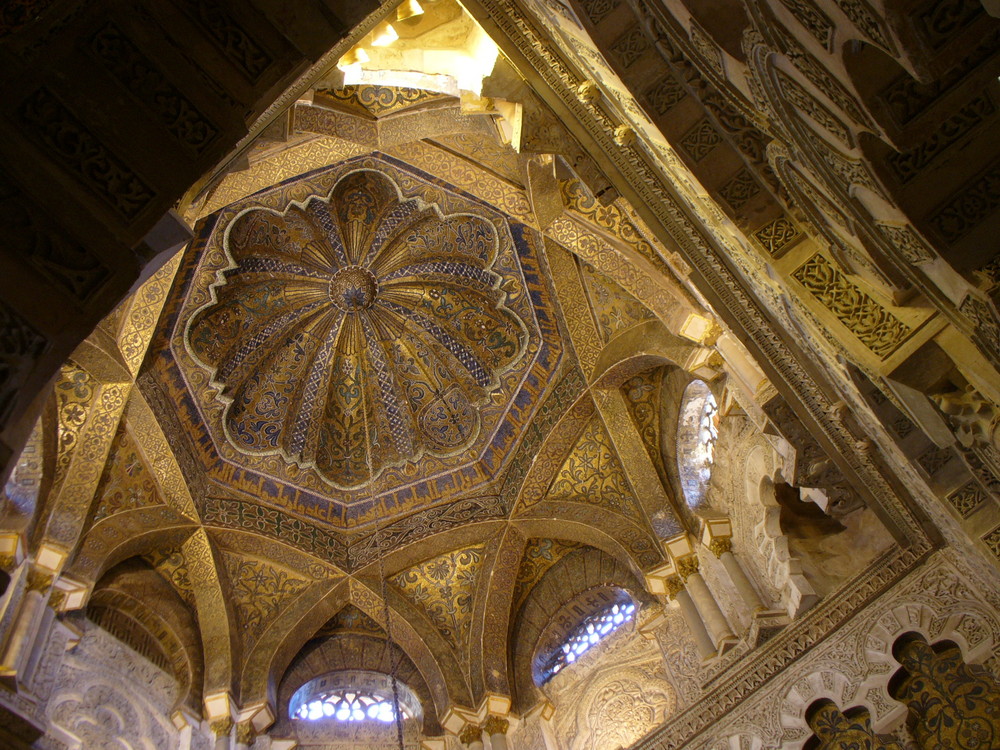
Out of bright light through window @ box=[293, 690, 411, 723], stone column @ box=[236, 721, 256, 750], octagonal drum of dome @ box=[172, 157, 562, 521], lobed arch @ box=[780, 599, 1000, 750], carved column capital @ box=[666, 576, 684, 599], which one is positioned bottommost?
lobed arch @ box=[780, 599, 1000, 750]

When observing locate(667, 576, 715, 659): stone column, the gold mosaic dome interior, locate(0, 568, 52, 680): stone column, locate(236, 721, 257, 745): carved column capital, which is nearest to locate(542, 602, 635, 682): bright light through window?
the gold mosaic dome interior

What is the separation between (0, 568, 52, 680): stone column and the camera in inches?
266

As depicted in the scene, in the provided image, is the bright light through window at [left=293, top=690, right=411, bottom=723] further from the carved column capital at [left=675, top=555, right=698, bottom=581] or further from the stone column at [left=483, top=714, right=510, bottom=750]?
the carved column capital at [left=675, top=555, right=698, bottom=581]

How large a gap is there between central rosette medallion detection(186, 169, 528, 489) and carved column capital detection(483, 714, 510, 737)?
3.25m

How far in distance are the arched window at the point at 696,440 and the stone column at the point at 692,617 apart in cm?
83

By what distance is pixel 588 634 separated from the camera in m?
9.34

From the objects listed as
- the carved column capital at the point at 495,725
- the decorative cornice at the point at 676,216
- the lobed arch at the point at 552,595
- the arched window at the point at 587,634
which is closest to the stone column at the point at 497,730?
the carved column capital at the point at 495,725

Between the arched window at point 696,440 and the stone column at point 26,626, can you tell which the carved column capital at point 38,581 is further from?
the arched window at point 696,440

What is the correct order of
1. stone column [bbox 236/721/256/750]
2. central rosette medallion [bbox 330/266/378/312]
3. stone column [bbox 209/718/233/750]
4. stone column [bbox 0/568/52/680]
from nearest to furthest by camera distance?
1. stone column [bbox 0/568/52/680]
2. stone column [bbox 209/718/233/750]
3. stone column [bbox 236/721/256/750]
4. central rosette medallion [bbox 330/266/378/312]

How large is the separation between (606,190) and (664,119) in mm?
1741

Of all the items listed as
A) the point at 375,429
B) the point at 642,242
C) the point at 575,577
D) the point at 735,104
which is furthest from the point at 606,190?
the point at 375,429

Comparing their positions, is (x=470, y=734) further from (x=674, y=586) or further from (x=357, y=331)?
(x=357, y=331)

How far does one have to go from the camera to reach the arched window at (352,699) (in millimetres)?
9438

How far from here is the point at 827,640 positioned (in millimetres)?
6980
